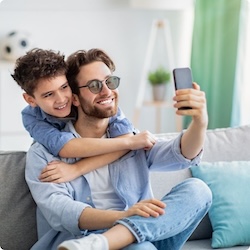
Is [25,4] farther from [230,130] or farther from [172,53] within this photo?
[230,130]

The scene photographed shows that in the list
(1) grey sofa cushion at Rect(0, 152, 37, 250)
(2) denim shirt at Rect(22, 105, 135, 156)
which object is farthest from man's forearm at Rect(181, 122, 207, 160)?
(1) grey sofa cushion at Rect(0, 152, 37, 250)

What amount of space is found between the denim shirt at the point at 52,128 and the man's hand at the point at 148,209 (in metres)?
0.36

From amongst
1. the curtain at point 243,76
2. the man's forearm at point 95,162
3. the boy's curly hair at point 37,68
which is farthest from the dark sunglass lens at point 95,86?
the curtain at point 243,76

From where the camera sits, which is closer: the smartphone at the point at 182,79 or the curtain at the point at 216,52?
the smartphone at the point at 182,79

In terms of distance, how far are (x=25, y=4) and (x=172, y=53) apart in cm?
129

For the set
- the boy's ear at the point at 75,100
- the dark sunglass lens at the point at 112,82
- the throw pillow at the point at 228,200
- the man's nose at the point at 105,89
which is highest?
the dark sunglass lens at the point at 112,82

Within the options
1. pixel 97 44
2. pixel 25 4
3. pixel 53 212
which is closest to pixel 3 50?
pixel 25 4

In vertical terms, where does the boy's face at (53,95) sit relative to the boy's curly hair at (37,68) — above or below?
below

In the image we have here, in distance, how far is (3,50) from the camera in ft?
15.6

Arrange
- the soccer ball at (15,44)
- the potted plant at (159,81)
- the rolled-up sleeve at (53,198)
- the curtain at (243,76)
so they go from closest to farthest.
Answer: the rolled-up sleeve at (53,198) → the curtain at (243,76) → the soccer ball at (15,44) → the potted plant at (159,81)

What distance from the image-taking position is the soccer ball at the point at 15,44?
15.4ft

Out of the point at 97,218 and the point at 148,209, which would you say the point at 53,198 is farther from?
the point at 148,209

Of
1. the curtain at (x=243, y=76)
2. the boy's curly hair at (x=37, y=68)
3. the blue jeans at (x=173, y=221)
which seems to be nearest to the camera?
the blue jeans at (x=173, y=221)

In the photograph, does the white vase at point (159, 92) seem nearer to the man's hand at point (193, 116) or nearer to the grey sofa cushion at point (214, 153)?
the grey sofa cushion at point (214, 153)
